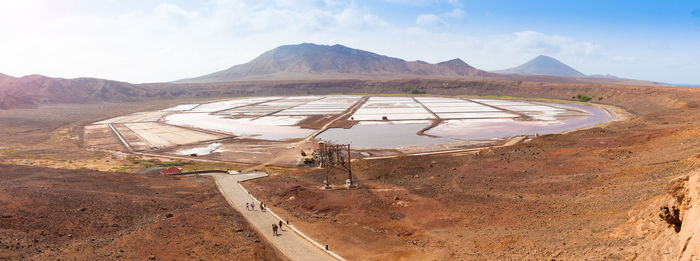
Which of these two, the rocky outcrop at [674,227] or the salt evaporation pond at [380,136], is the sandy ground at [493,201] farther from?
the salt evaporation pond at [380,136]

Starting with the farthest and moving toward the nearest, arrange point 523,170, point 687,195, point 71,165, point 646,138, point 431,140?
point 431,140
point 71,165
point 646,138
point 523,170
point 687,195

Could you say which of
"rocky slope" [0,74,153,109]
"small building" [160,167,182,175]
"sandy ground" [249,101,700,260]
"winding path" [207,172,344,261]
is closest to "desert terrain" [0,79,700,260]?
"sandy ground" [249,101,700,260]

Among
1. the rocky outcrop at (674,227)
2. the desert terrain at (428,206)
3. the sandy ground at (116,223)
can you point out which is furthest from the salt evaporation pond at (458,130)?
the rocky outcrop at (674,227)

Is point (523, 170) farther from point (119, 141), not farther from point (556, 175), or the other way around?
point (119, 141)

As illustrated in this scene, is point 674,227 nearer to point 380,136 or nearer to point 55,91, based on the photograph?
point 380,136

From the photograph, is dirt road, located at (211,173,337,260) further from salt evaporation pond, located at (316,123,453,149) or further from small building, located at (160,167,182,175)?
salt evaporation pond, located at (316,123,453,149)

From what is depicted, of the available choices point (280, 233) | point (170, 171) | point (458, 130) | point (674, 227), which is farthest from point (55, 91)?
point (674, 227)

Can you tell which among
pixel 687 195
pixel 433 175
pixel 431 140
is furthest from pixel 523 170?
pixel 431 140
